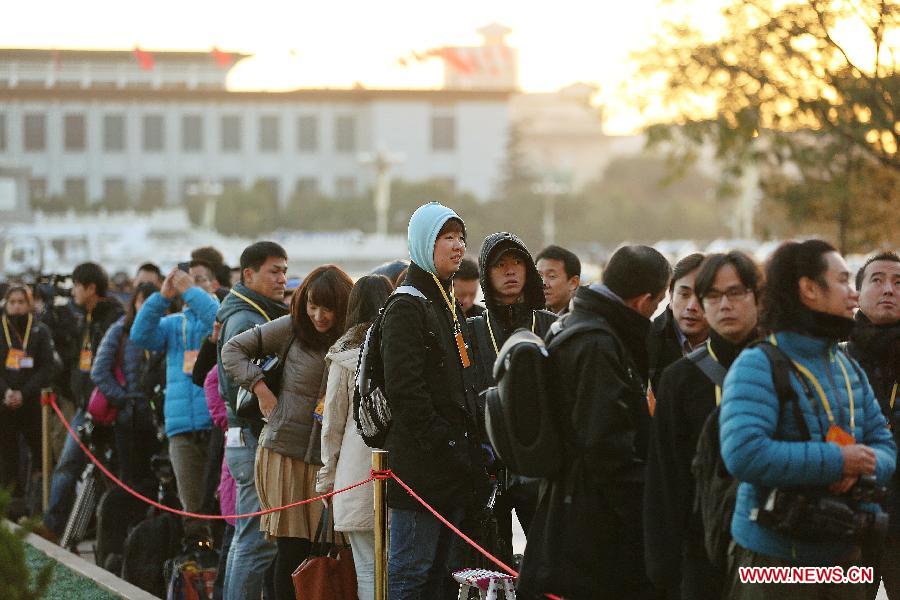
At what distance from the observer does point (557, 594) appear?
169 inches

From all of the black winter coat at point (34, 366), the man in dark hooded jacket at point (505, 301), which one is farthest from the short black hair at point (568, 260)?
the black winter coat at point (34, 366)

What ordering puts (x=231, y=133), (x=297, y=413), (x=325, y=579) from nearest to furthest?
(x=325, y=579)
(x=297, y=413)
(x=231, y=133)

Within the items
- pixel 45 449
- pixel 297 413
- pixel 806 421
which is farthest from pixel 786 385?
pixel 45 449

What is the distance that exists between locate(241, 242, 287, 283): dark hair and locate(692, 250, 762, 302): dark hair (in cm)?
333

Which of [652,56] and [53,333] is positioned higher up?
[652,56]

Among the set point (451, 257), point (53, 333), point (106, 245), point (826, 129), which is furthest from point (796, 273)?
point (106, 245)

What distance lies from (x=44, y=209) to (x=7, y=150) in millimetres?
11697

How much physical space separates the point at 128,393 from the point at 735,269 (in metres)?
5.64

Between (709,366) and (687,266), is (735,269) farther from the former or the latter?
(687,266)

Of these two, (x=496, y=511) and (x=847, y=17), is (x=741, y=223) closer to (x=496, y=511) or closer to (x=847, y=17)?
(x=847, y=17)

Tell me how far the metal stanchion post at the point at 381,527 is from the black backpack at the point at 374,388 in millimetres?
87

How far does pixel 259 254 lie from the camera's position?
7.32 metres

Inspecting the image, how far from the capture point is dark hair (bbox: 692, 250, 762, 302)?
431 centimetres

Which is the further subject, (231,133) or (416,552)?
(231,133)
